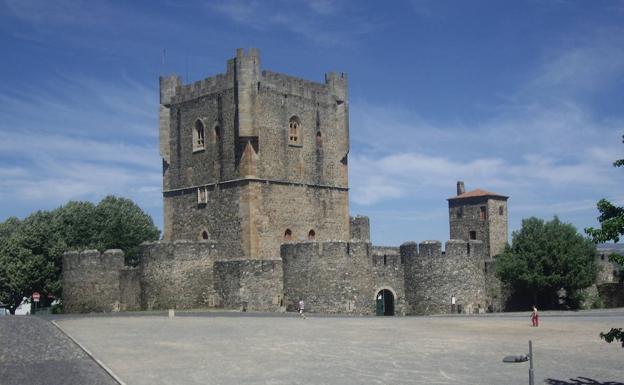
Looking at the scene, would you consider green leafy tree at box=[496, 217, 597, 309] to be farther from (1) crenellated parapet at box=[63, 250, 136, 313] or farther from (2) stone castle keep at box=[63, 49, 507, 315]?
(1) crenellated parapet at box=[63, 250, 136, 313]

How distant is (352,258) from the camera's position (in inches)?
1778

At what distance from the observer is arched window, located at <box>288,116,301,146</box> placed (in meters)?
50.8

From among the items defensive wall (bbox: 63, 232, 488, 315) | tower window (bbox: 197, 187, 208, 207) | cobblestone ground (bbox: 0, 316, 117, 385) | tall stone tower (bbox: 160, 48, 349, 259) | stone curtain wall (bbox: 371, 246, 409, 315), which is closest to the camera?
cobblestone ground (bbox: 0, 316, 117, 385)

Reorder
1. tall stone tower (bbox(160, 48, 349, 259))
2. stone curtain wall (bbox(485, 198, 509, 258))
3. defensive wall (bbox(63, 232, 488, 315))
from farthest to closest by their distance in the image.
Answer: stone curtain wall (bbox(485, 198, 509, 258))
tall stone tower (bbox(160, 48, 349, 259))
defensive wall (bbox(63, 232, 488, 315))

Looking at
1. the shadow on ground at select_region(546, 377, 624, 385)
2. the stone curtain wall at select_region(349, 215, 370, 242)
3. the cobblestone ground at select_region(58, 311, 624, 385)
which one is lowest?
the shadow on ground at select_region(546, 377, 624, 385)

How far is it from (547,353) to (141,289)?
975 inches

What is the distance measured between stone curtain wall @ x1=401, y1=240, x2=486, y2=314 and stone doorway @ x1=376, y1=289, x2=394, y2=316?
4.44ft

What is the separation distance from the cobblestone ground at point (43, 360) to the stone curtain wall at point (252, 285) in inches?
501

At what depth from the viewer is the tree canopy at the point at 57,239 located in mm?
56156

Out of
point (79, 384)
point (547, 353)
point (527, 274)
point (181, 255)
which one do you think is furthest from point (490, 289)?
point (79, 384)

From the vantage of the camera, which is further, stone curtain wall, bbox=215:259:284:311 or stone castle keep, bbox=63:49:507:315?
stone castle keep, bbox=63:49:507:315

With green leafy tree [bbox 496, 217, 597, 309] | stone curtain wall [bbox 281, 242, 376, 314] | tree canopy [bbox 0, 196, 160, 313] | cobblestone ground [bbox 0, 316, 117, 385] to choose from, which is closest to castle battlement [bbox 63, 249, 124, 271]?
stone curtain wall [bbox 281, 242, 376, 314]

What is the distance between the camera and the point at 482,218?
76.5 m

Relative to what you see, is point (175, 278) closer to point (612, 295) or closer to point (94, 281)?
point (94, 281)
